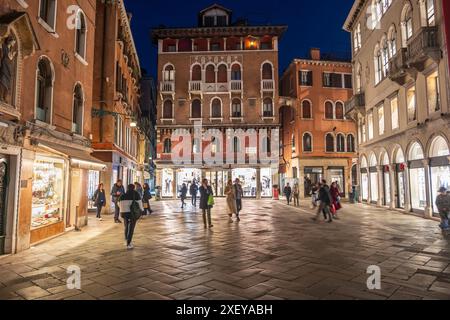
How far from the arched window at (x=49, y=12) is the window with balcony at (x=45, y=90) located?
1.20 m

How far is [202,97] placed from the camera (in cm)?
2994

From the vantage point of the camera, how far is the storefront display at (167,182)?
1159 inches

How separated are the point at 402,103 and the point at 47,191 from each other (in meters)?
16.4

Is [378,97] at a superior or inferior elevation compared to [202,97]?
inferior

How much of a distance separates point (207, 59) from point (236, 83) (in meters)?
3.70

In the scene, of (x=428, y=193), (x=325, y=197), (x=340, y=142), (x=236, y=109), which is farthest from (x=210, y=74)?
(x=428, y=193)

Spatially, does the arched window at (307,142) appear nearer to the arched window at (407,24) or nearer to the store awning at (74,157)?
the arched window at (407,24)

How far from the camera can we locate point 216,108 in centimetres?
3003

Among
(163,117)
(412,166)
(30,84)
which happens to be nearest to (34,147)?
(30,84)

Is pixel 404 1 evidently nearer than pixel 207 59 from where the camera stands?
Yes

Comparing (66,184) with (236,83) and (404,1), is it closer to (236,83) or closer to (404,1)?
(404,1)

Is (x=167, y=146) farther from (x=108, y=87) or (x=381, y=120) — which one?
(x=381, y=120)

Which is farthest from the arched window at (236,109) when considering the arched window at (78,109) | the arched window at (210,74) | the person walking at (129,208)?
the person walking at (129,208)

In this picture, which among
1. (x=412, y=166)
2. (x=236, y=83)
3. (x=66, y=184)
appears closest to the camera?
(x=66, y=184)
